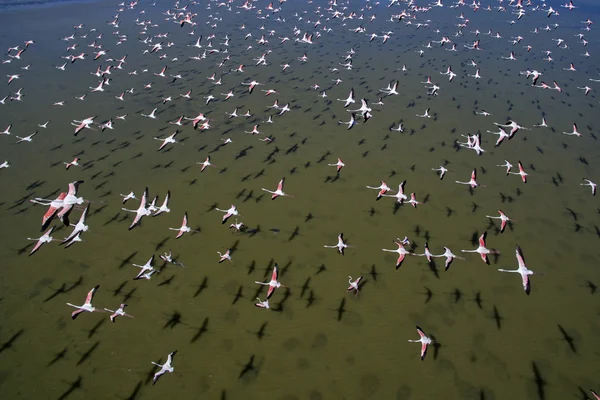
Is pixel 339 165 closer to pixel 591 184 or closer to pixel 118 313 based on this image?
pixel 118 313

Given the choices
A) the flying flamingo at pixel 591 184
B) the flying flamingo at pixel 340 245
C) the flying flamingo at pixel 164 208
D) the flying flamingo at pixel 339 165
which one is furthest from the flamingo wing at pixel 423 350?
the flying flamingo at pixel 591 184

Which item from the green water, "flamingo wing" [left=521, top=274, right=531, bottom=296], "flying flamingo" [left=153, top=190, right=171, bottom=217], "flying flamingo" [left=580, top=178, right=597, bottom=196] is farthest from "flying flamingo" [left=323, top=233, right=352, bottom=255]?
"flying flamingo" [left=580, top=178, right=597, bottom=196]

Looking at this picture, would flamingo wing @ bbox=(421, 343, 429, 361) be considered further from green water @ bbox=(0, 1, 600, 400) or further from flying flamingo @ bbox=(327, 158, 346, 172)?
flying flamingo @ bbox=(327, 158, 346, 172)

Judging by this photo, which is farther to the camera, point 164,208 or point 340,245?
point 164,208

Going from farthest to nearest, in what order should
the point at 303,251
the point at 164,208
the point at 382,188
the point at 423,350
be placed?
the point at 382,188 → the point at 164,208 → the point at 303,251 → the point at 423,350

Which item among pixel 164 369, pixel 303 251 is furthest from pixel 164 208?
pixel 164 369

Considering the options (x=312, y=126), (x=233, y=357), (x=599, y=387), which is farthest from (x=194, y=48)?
(x=599, y=387)

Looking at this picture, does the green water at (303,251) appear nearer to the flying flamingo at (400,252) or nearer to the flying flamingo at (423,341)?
the flying flamingo at (423,341)

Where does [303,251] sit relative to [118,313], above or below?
below
